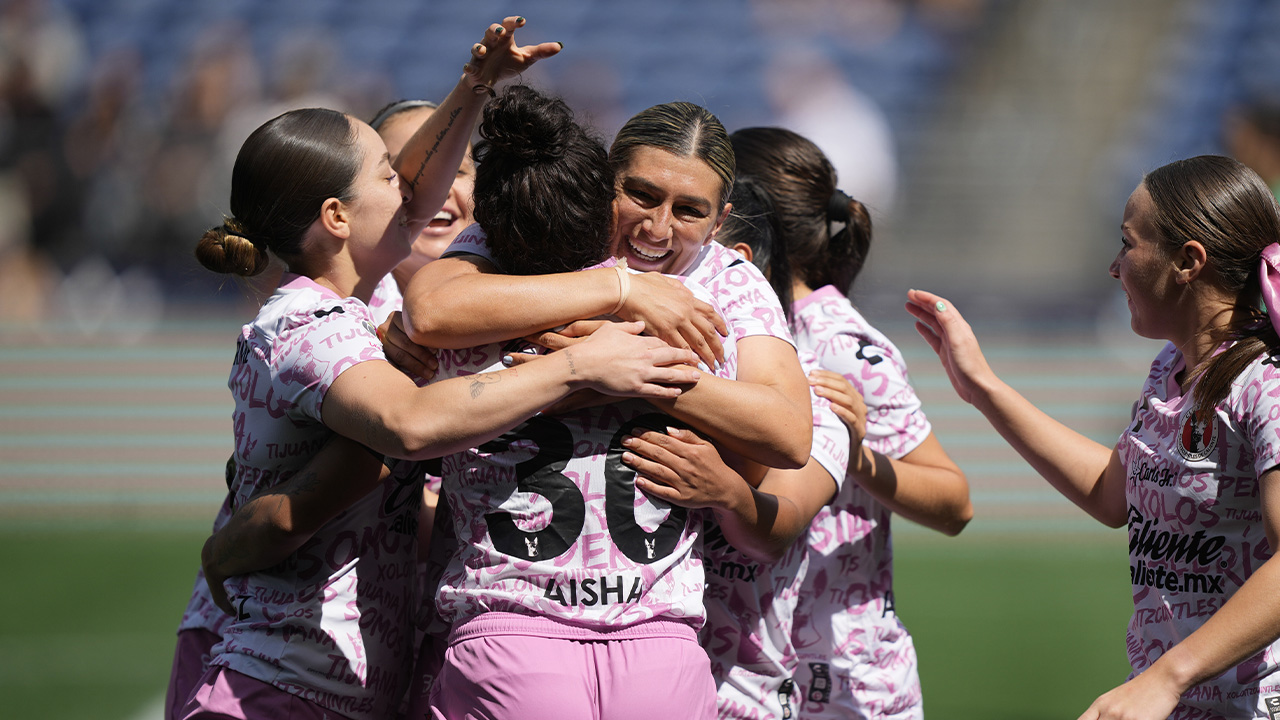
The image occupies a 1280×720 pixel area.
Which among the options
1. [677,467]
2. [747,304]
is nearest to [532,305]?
[677,467]

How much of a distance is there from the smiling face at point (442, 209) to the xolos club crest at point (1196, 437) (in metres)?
1.82

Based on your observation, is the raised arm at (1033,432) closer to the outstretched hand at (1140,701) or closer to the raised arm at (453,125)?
the outstretched hand at (1140,701)

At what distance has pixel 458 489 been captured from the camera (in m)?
1.92

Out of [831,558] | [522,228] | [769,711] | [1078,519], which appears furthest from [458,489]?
[1078,519]

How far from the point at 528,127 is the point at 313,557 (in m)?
0.95

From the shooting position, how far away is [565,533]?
70.7 inches

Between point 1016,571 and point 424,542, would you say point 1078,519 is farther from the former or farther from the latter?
point 424,542

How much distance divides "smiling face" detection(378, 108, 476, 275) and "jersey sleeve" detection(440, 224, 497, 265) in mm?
879

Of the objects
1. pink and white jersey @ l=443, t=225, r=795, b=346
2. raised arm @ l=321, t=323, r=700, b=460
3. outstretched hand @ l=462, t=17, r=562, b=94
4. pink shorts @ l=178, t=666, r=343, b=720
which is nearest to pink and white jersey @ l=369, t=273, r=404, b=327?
outstretched hand @ l=462, t=17, r=562, b=94

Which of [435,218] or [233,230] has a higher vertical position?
[435,218]

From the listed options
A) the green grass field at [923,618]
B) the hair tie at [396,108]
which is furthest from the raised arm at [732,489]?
the green grass field at [923,618]

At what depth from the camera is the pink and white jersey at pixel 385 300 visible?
2748mm

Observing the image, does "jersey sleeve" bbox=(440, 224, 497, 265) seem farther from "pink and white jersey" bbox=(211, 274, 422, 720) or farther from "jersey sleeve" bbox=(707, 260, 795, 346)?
"jersey sleeve" bbox=(707, 260, 795, 346)

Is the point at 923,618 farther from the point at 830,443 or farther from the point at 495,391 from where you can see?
→ the point at 495,391
